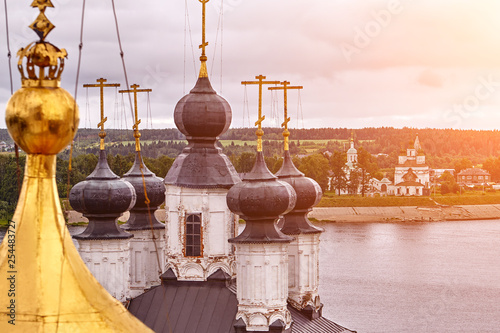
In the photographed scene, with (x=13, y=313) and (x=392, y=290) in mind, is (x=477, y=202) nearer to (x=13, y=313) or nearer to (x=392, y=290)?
(x=392, y=290)

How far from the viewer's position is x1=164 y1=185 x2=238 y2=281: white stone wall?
12883mm

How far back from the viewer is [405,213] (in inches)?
2547

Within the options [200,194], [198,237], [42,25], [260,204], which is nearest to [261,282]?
[260,204]

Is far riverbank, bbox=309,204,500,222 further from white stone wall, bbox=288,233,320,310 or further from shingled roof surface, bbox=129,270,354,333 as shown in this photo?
shingled roof surface, bbox=129,270,354,333

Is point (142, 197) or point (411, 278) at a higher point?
point (142, 197)

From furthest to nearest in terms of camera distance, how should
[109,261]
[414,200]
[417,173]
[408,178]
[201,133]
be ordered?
[417,173], [408,178], [414,200], [109,261], [201,133]

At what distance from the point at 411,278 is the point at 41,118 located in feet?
118

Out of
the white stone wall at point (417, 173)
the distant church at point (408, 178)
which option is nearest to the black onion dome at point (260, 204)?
the distant church at point (408, 178)

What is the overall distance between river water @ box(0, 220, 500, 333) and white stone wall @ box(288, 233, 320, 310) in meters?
13.7

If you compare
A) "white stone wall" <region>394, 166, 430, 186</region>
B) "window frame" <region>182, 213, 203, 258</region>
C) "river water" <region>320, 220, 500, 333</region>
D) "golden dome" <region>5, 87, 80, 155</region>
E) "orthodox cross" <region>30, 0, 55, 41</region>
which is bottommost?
"river water" <region>320, 220, 500, 333</region>

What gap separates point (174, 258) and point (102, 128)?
2.39 m

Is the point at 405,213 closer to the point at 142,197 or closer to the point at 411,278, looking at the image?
the point at 411,278

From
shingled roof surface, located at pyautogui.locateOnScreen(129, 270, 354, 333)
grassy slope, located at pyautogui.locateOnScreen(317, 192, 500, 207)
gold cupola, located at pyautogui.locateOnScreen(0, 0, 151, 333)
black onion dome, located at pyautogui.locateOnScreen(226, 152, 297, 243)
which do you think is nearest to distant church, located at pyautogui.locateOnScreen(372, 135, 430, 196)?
grassy slope, located at pyautogui.locateOnScreen(317, 192, 500, 207)

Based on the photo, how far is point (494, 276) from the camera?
3909cm
